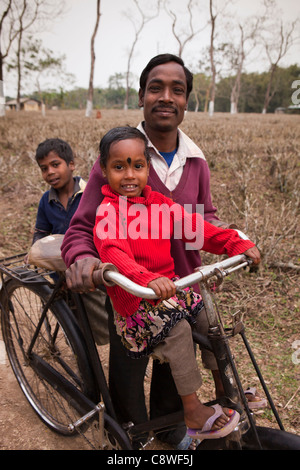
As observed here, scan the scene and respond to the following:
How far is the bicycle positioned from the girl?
95mm

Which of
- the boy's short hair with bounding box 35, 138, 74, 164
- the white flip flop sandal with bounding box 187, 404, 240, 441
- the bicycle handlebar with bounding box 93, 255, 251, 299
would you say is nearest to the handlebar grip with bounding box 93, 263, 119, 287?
the bicycle handlebar with bounding box 93, 255, 251, 299

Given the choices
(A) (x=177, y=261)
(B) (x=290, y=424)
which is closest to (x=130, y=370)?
(A) (x=177, y=261)

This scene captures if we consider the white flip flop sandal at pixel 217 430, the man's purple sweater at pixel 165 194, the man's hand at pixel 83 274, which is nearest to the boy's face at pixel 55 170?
the man's purple sweater at pixel 165 194

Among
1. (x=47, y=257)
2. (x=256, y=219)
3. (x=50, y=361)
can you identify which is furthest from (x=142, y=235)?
(x=256, y=219)

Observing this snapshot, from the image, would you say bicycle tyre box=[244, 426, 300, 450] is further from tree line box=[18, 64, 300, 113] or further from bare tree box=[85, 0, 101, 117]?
tree line box=[18, 64, 300, 113]

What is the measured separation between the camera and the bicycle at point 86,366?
1.54 meters

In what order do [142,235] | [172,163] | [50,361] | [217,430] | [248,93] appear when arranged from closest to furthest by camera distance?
[217,430] → [142,235] → [172,163] → [50,361] → [248,93]

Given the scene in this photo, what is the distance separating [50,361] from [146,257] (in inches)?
52.8

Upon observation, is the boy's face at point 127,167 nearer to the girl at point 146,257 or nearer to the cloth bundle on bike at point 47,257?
the girl at point 146,257

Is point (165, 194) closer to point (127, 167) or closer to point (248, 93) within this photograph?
point (127, 167)

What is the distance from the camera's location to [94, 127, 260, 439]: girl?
5.10ft

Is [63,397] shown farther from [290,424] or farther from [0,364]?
[290,424]

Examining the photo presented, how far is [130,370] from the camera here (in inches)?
75.9

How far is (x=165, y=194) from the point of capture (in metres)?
1.94
